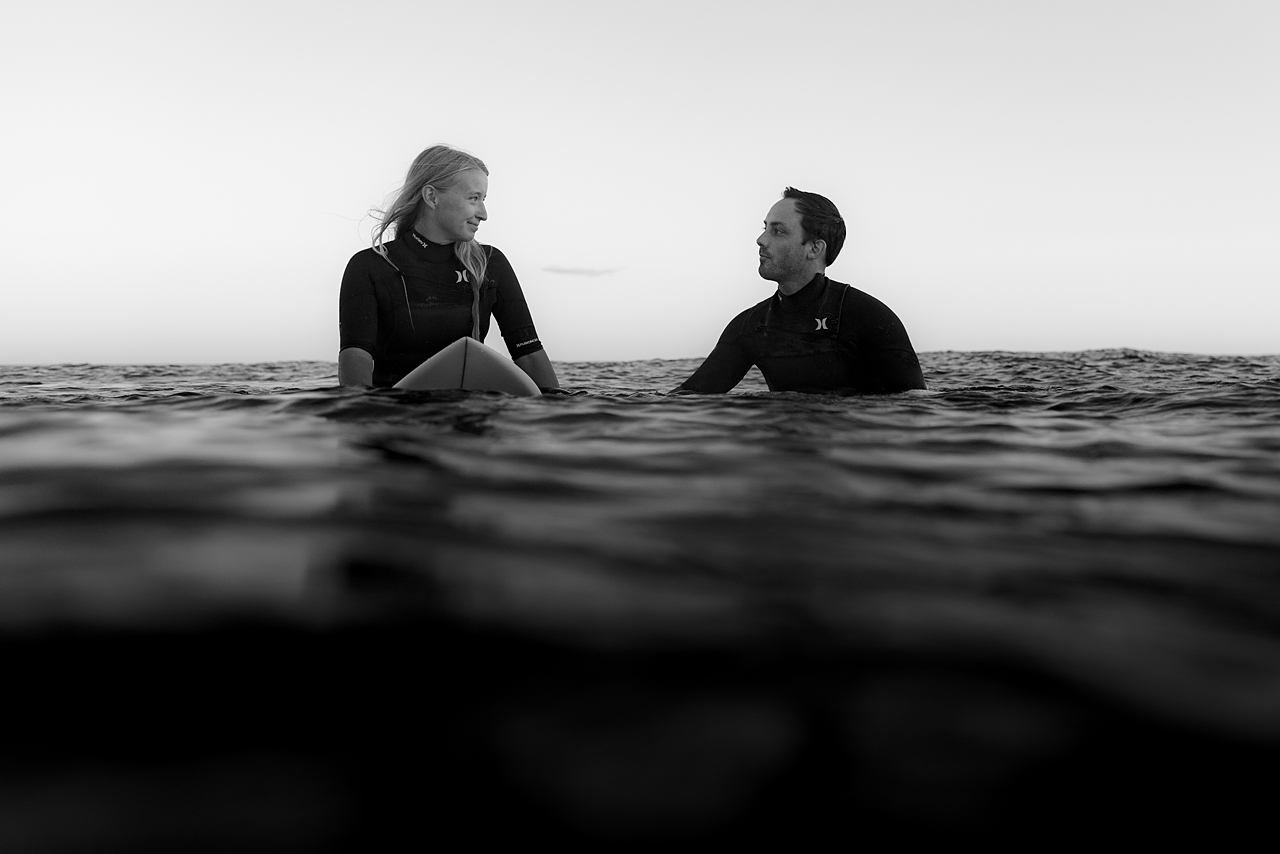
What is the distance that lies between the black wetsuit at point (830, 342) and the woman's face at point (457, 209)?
2164 mm

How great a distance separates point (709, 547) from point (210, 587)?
89cm

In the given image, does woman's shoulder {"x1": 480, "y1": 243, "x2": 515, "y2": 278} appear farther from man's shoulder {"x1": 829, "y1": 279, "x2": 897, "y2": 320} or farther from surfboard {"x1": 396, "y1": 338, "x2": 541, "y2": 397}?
man's shoulder {"x1": 829, "y1": 279, "x2": 897, "y2": 320}

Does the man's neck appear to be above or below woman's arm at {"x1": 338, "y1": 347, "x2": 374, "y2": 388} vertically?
above

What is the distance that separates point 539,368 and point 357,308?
4.15 feet

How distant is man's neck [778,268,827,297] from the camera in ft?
20.2

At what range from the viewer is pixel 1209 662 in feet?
3.67

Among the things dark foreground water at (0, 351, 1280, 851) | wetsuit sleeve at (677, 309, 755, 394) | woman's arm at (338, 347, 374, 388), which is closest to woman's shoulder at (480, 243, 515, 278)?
woman's arm at (338, 347, 374, 388)

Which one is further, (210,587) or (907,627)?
(210,587)

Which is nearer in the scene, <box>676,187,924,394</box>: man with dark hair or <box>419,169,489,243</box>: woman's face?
<box>419,169,489,243</box>: woman's face

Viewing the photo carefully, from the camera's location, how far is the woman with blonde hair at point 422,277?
17.5 ft

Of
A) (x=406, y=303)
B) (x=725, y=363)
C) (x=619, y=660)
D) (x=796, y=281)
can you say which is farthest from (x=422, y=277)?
(x=619, y=660)

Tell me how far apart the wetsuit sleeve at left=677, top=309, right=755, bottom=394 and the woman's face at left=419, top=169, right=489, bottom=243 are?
6.59 feet

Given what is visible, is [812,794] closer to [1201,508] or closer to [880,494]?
[880,494]

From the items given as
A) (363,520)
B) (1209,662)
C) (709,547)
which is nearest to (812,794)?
(1209,662)
